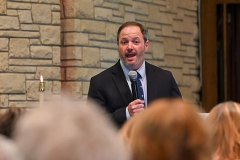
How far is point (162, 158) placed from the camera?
192 cm

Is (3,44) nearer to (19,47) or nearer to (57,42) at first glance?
(19,47)

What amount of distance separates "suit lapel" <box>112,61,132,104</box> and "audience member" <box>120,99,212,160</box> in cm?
316

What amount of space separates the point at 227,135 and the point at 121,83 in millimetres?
2182

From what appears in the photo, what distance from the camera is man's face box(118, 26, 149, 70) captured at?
5.21 m

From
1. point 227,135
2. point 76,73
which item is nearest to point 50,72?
point 76,73

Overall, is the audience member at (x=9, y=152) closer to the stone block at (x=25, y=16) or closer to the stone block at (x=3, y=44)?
the stone block at (x=3, y=44)

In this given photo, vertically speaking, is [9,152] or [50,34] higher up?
[50,34]

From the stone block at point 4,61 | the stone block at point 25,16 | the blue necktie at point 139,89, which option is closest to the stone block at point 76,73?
the stone block at point 25,16

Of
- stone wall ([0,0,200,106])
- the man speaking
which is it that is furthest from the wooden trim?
the man speaking

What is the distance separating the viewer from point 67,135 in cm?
176

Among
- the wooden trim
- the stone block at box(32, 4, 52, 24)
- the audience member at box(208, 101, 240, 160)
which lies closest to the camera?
the audience member at box(208, 101, 240, 160)

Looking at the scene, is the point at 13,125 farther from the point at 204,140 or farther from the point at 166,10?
the point at 166,10

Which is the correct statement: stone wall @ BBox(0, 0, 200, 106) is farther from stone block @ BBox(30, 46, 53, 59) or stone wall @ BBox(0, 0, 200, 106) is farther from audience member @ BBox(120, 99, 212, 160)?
audience member @ BBox(120, 99, 212, 160)

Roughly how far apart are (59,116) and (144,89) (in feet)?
11.1
